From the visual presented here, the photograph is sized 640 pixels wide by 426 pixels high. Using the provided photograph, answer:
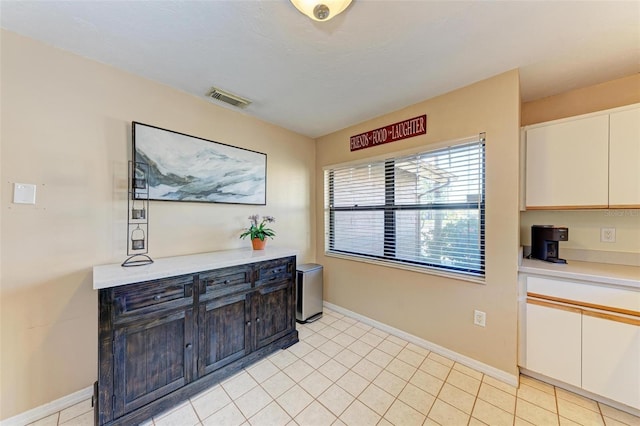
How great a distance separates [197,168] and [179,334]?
1417 mm

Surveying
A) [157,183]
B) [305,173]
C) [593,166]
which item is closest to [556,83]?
[593,166]

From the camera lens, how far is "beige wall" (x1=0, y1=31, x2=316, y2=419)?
144 cm

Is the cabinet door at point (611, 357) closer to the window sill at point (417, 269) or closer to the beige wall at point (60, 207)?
the window sill at point (417, 269)

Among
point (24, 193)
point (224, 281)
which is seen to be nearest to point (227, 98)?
point (24, 193)

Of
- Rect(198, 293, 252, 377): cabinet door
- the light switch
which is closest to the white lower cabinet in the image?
Rect(198, 293, 252, 377): cabinet door

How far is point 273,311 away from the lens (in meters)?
2.21

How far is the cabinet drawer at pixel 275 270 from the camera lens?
6.94 feet

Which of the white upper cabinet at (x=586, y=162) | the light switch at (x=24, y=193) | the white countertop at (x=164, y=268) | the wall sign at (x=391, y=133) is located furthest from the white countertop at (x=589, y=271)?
the light switch at (x=24, y=193)

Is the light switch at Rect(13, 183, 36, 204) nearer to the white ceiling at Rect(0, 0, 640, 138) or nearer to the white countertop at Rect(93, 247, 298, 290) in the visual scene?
the white countertop at Rect(93, 247, 298, 290)

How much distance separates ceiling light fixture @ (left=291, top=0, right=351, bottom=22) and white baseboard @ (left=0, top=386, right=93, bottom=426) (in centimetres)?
290

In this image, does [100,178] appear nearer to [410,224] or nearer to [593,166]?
[410,224]

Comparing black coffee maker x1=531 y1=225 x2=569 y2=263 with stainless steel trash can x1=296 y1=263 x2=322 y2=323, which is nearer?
black coffee maker x1=531 y1=225 x2=569 y2=263

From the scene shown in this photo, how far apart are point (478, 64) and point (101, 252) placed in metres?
3.21

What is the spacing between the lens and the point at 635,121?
164 centimetres
